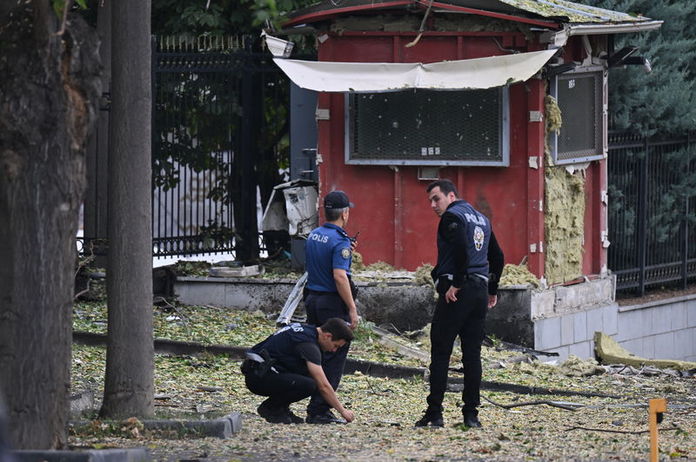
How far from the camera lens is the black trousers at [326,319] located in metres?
9.82


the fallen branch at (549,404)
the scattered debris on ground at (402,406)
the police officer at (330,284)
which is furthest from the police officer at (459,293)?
the fallen branch at (549,404)

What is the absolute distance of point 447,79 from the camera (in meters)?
13.9

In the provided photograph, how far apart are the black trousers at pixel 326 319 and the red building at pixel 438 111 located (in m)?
4.37

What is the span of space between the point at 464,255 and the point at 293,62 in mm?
5187

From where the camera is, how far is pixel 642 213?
1745 centimetres

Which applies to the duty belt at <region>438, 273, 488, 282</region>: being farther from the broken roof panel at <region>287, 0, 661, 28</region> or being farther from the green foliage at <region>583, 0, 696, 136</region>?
the green foliage at <region>583, 0, 696, 136</region>

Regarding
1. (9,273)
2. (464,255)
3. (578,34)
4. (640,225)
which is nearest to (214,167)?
(578,34)

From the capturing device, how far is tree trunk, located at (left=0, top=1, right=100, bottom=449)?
683cm

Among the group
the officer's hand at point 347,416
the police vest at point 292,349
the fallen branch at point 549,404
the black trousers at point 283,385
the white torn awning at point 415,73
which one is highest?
the white torn awning at point 415,73

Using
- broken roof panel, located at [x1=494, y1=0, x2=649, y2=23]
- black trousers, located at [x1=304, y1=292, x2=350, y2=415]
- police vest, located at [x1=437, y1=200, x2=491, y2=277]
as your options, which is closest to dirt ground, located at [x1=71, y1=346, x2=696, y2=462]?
black trousers, located at [x1=304, y1=292, x2=350, y2=415]

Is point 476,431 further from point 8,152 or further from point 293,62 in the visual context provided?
point 293,62

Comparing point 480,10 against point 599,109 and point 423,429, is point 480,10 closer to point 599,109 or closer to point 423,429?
point 599,109

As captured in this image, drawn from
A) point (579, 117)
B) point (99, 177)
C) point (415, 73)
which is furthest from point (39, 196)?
point (579, 117)

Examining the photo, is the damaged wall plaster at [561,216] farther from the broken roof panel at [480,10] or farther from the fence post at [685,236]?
the fence post at [685,236]
